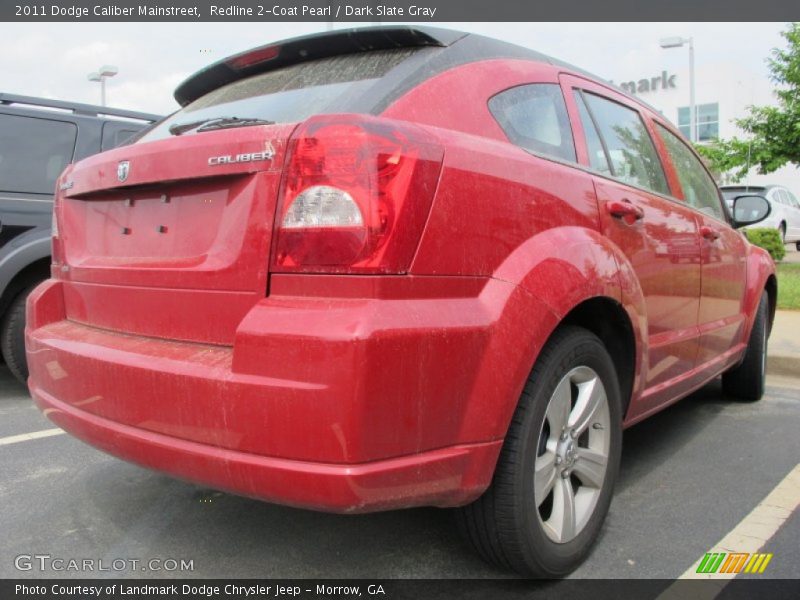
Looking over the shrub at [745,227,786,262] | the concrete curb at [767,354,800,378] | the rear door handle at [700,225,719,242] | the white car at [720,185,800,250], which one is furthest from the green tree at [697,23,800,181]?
the rear door handle at [700,225,719,242]

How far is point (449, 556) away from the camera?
2.36 m

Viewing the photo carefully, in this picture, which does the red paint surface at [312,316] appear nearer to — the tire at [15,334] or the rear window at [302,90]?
the rear window at [302,90]

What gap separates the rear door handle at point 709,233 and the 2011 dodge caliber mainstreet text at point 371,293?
790mm

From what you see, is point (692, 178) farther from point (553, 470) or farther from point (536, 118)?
point (553, 470)

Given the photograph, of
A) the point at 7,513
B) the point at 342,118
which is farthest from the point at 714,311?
the point at 7,513

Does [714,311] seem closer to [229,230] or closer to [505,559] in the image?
[505,559]

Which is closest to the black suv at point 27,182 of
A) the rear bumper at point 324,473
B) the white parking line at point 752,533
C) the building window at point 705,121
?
the rear bumper at point 324,473

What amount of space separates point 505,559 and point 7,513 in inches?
77.6

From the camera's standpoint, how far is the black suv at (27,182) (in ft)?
14.6

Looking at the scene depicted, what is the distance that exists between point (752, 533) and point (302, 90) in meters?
2.26

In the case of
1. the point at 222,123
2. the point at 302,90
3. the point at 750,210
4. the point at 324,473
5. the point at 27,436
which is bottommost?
the point at 27,436

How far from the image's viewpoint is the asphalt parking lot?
2297 millimetres

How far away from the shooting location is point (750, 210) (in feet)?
13.9

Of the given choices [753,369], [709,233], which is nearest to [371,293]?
[709,233]
